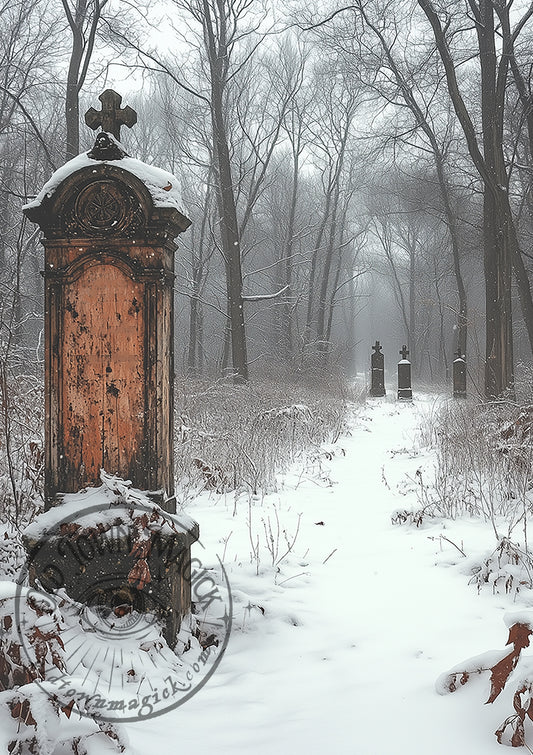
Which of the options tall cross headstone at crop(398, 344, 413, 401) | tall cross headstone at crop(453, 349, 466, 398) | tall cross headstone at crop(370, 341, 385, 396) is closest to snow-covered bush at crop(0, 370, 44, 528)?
tall cross headstone at crop(398, 344, 413, 401)

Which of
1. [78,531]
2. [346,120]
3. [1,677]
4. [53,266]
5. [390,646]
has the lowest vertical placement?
[390,646]

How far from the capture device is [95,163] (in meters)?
2.69

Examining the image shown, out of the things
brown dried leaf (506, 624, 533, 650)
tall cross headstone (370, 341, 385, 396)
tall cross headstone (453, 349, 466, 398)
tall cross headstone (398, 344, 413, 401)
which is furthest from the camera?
Answer: tall cross headstone (370, 341, 385, 396)

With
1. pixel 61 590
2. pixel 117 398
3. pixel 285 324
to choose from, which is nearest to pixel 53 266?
pixel 117 398

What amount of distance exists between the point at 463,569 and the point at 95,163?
3089 mm

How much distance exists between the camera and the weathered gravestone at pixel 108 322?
2713 millimetres

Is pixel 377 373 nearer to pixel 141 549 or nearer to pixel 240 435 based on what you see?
pixel 240 435

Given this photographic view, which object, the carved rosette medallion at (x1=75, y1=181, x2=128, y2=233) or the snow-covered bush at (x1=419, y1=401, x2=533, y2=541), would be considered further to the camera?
the snow-covered bush at (x1=419, y1=401, x2=533, y2=541)

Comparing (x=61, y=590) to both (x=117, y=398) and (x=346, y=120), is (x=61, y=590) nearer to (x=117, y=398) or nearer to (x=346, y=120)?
(x=117, y=398)

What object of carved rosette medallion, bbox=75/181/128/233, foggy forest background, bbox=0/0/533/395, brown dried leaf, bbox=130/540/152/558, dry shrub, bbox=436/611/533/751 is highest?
foggy forest background, bbox=0/0/533/395

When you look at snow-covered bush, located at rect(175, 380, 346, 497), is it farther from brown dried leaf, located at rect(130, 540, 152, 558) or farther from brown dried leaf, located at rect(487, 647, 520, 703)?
brown dried leaf, located at rect(487, 647, 520, 703)

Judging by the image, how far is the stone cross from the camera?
9.45 ft

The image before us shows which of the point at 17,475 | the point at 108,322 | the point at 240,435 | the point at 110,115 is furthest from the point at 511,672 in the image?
the point at 240,435

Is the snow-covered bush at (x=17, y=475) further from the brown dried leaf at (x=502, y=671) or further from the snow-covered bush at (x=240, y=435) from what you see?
the brown dried leaf at (x=502, y=671)
